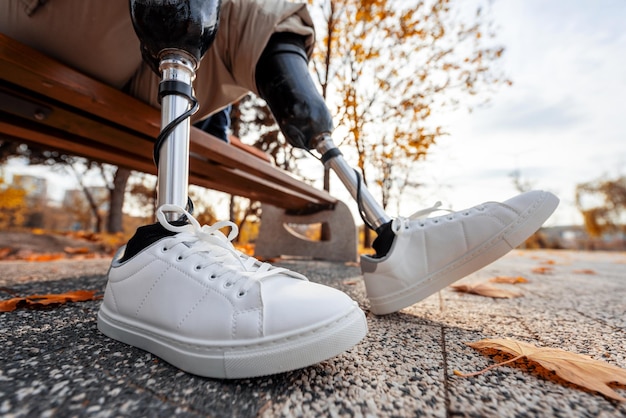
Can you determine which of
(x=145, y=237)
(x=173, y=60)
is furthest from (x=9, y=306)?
(x=173, y=60)

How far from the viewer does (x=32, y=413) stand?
34 cm

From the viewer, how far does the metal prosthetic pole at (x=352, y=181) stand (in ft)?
2.99

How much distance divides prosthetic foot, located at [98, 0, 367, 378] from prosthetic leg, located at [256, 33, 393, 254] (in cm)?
32

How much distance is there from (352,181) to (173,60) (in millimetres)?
572

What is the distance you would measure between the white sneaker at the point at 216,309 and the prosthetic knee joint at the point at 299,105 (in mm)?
474

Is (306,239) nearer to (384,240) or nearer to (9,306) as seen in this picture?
(384,240)

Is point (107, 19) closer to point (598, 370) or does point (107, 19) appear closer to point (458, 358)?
point (458, 358)

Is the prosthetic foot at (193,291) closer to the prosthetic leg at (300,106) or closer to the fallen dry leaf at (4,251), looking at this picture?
the prosthetic leg at (300,106)

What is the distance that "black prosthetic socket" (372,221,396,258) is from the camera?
838mm

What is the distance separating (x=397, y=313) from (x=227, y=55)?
0.94 meters

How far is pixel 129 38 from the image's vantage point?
833 millimetres

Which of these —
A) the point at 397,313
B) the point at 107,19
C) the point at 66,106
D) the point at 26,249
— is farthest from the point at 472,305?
the point at 26,249

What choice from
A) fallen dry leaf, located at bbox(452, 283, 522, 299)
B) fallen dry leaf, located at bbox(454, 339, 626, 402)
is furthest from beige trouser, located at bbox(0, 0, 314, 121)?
fallen dry leaf, located at bbox(452, 283, 522, 299)

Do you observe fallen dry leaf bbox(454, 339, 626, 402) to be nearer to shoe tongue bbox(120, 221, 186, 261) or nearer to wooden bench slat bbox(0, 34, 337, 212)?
shoe tongue bbox(120, 221, 186, 261)
